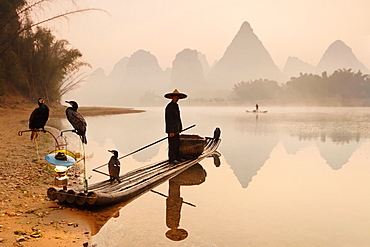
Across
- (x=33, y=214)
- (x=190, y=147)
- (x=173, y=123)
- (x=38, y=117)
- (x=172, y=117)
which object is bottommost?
(x=33, y=214)

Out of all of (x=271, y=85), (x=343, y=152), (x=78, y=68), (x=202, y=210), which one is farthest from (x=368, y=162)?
(x=271, y=85)

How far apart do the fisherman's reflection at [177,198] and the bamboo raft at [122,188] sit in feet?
0.92

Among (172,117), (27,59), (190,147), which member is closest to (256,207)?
(172,117)

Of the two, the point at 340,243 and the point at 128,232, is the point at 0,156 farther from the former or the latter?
the point at 340,243

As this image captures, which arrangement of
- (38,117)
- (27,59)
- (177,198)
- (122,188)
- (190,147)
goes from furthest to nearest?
(27,59) < (190,147) < (177,198) < (122,188) < (38,117)

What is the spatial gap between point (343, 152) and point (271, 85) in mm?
105475

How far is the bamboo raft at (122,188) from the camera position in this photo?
15.9ft

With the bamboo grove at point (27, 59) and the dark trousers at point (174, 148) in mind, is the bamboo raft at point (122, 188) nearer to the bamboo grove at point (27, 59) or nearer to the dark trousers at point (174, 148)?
the dark trousers at point (174, 148)

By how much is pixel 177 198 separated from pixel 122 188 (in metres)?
1.33

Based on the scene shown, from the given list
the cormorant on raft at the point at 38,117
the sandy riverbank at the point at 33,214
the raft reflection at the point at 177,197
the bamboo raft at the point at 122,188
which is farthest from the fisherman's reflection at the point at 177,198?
the cormorant on raft at the point at 38,117

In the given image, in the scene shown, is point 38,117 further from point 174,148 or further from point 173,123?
point 174,148

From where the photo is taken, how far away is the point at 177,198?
6.28 metres

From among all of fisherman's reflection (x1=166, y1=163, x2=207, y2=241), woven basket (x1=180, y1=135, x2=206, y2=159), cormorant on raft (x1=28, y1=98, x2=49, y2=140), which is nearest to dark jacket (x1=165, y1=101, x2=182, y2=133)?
woven basket (x1=180, y1=135, x2=206, y2=159)

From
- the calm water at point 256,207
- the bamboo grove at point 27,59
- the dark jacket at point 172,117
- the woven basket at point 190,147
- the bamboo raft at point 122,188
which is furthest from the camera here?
the bamboo grove at point 27,59
